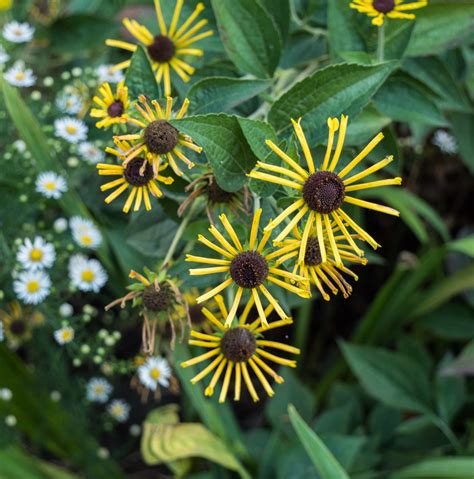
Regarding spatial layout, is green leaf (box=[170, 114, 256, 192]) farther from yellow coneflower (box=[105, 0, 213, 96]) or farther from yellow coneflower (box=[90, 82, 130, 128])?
yellow coneflower (box=[105, 0, 213, 96])

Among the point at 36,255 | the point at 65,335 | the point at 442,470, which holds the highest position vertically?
the point at 36,255

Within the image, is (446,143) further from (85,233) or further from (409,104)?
(85,233)

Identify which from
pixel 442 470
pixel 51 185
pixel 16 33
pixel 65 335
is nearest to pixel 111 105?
pixel 51 185

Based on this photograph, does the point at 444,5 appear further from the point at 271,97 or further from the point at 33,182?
the point at 33,182

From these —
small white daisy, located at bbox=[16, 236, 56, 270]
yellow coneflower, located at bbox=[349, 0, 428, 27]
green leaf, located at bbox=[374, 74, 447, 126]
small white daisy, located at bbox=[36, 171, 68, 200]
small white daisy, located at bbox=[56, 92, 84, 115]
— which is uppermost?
small white daisy, located at bbox=[56, 92, 84, 115]

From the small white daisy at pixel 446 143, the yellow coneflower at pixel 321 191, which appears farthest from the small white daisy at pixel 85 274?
the small white daisy at pixel 446 143

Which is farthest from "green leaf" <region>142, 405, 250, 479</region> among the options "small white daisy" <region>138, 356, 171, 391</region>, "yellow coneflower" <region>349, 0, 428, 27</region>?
"yellow coneflower" <region>349, 0, 428, 27</region>
